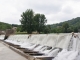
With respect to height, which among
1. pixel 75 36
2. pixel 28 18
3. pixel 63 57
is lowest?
pixel 63 57

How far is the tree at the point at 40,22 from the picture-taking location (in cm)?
7831

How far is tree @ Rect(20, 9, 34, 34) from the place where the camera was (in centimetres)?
7688

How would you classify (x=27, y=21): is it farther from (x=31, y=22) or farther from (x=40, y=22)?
(x=40, y=22)

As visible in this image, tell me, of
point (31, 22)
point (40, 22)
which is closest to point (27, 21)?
point (31, 22)

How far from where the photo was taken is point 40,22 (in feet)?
269

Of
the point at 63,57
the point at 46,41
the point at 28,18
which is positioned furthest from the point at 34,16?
the point at 63,57

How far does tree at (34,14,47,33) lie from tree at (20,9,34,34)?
5.39 ft

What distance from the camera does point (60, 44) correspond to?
30.1 feet

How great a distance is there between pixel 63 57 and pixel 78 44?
675 millimetres

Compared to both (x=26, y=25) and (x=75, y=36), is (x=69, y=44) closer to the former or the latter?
(x=75, y=36)

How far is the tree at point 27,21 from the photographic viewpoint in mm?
76875

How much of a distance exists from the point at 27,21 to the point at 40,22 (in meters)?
5.39

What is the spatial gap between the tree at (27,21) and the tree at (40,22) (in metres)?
1.64

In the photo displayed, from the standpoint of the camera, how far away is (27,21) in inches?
3108
